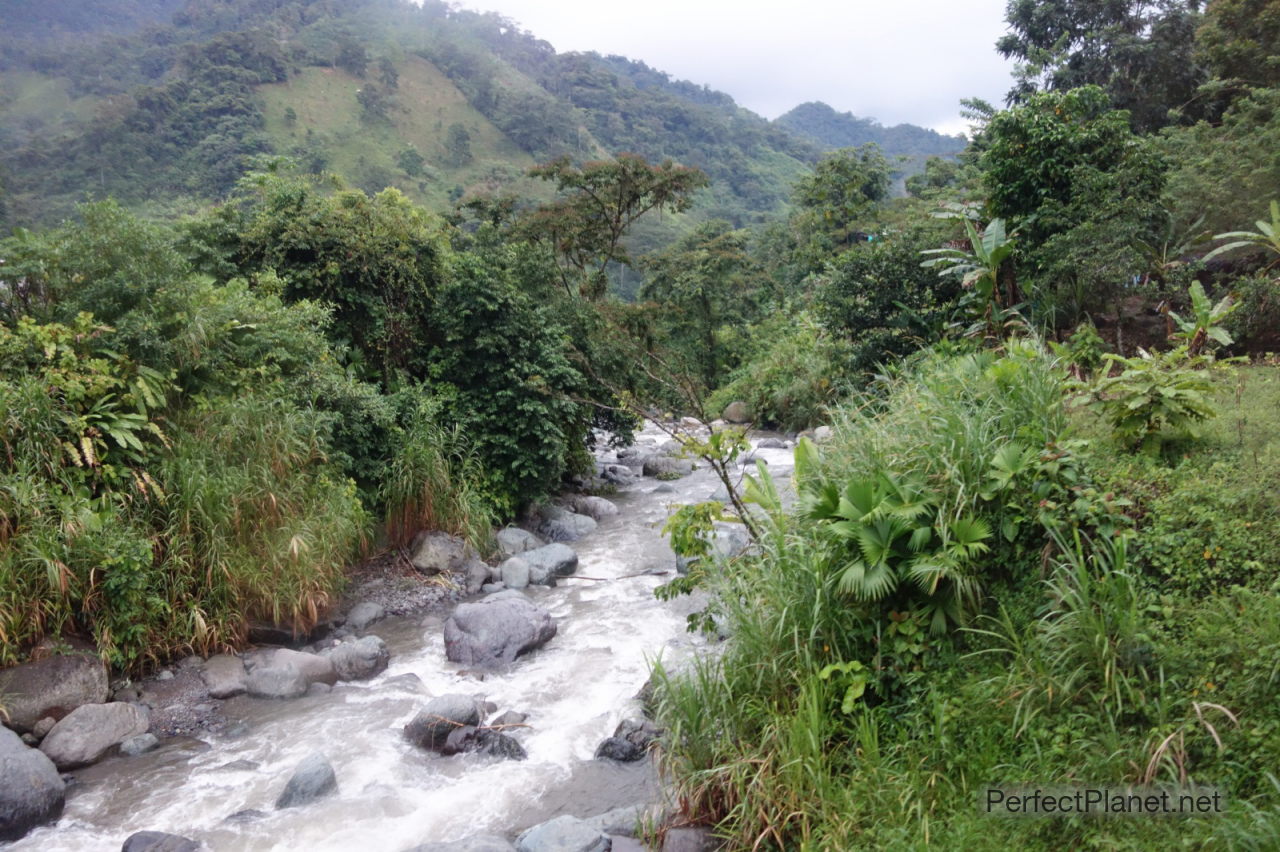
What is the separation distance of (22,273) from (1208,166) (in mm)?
16089

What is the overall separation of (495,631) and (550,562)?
2421mm

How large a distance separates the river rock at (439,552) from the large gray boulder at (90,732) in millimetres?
3830

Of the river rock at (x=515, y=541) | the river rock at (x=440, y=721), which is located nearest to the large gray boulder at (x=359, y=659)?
the river rock at (x=440, y=721)

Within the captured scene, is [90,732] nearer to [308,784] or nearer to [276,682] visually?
[276,682]

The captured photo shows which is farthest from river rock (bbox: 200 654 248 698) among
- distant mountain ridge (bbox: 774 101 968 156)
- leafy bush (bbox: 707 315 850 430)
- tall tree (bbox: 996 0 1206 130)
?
distant mountain ridge (bbox: 774 101 968 156)

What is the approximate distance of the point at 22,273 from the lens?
7.68 metres

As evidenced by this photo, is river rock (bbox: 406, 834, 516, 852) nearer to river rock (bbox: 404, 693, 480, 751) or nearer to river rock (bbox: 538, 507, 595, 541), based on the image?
river rock (bbox: 404, 693, 480, 751)

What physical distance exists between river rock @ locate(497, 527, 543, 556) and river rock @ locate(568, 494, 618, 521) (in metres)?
1.79

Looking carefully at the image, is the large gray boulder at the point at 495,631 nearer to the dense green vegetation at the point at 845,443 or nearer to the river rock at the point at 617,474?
the dense green vegetation at the point at 845,443

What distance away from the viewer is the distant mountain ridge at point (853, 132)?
412 ft

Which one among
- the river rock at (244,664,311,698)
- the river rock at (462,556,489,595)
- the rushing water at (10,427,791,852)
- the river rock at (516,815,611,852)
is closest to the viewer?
the river rock at (516,815,611,852)

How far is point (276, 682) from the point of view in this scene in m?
7.19

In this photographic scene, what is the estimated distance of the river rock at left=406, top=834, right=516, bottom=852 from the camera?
478cm

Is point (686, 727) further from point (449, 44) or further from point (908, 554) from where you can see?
point (449, 44)
